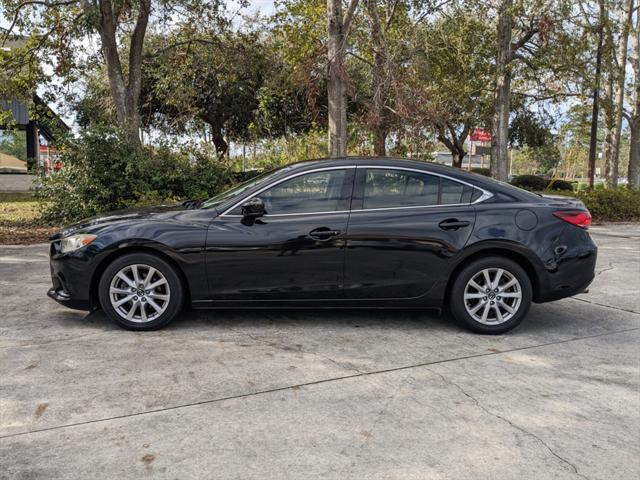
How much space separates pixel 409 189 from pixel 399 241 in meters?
0.52

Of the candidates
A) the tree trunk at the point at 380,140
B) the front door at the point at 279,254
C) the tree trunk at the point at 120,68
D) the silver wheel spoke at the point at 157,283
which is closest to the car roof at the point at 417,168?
the front door at the point at 279,254

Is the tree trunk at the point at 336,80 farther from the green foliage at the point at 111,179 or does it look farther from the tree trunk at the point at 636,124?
the tree trunk at the point at 636,124

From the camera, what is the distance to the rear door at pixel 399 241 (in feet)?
16.8

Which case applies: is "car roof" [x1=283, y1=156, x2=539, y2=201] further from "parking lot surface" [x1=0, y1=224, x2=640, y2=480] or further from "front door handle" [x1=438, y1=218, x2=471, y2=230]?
"parking lot surface" [x1=0, y1=224, x2=640, y2=480]

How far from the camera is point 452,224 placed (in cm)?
518

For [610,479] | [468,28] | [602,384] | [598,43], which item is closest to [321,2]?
[468,28]

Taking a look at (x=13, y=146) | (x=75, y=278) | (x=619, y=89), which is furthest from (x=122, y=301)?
(x=13, y=146)

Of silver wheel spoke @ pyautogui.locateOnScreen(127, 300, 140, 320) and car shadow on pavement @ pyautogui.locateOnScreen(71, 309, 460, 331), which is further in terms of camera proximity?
car shadow on pavement @ pyautogui.locateOnScreen(71, 309, 460, 331)

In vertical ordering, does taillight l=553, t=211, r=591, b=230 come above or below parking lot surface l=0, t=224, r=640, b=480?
above

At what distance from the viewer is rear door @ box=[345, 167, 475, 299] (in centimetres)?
513

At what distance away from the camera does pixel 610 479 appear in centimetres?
286

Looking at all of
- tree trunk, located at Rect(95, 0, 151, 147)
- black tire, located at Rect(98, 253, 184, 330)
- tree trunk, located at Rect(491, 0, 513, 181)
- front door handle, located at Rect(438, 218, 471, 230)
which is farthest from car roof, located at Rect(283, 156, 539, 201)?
tree trunk, located at Rect(491, 0, 513, 181)

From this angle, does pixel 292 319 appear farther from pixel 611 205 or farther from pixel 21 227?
pixel 611 205

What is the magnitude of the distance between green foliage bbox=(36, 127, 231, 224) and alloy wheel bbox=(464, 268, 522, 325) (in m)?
7.55
